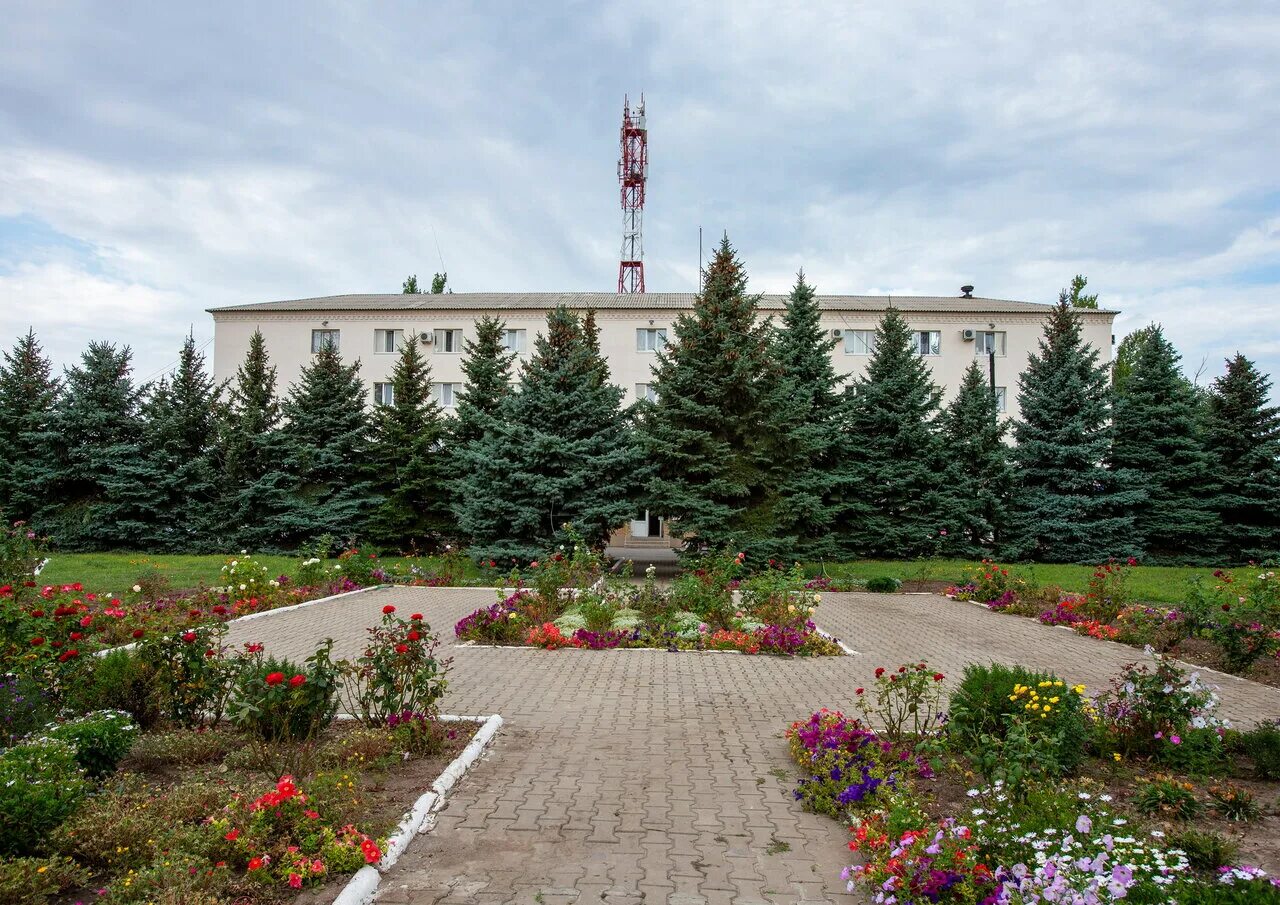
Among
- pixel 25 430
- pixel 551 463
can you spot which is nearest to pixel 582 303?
pixel 551 463

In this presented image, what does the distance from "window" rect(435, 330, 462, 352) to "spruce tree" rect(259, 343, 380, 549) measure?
937 centimetres

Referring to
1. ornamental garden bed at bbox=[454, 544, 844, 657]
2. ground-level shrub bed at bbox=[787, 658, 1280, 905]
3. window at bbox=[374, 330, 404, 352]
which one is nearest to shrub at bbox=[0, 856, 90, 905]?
ground-level shrub bed at bbox=[787, 658, 1280, 905]

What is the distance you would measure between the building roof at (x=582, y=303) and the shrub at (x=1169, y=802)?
95.1 ft

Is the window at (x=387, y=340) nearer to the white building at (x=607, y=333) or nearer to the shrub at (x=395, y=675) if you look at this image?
the white building at (x=607, y=333)

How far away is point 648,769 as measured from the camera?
16.3 feet

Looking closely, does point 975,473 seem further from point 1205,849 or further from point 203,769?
point 203,769

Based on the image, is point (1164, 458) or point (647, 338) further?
point (647, 338)

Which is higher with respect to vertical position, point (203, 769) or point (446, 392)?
point (446, 392)

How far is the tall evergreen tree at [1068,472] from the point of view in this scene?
2211 centimetres

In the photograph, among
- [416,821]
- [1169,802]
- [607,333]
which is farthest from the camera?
[607,333]

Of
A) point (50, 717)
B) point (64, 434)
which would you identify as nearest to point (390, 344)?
point (64, 434)

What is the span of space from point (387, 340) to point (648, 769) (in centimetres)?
3188

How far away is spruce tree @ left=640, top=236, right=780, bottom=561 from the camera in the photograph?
16.5 m

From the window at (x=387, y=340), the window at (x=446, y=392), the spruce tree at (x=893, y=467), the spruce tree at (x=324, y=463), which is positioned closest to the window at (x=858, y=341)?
the spruce tree at (x=893, y=467)
